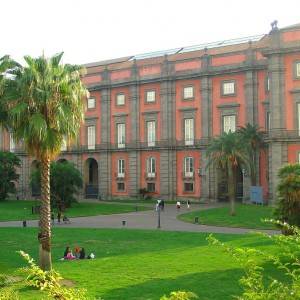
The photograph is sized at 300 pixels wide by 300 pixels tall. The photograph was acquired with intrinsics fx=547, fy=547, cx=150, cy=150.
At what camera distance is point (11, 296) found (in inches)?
273

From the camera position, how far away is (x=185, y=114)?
63.2 meters

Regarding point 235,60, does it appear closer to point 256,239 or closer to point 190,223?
point 190,223

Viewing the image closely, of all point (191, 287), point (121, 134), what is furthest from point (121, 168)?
point (191, 287)

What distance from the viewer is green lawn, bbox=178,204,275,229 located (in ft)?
133

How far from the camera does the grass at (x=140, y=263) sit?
1884 cm

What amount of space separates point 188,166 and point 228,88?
10.1 metres

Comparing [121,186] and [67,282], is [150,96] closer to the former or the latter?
[121,186]

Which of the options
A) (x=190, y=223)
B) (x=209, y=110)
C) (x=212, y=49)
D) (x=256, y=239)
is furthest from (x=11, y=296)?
(x=212, y=49)

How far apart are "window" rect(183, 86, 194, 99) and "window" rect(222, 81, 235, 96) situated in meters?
3.96

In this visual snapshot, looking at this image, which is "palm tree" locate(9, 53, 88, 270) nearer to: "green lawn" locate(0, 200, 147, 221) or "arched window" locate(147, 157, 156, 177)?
"green lawn" locate(0, 200, 147, 221)

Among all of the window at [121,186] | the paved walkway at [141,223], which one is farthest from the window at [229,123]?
the window at [121,186]

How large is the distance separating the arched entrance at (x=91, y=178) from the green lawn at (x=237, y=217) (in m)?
25.3

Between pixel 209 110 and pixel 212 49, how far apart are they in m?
7.81

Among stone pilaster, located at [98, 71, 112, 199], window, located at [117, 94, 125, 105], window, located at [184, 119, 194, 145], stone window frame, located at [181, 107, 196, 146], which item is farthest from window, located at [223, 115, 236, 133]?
stone pilaster, located at [98, 71, 112, 199]
